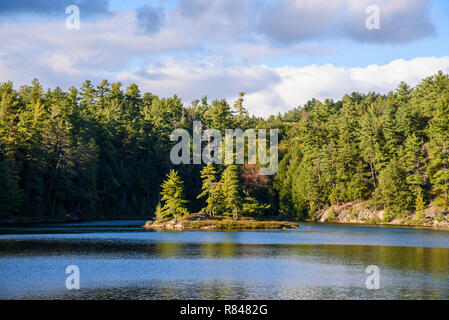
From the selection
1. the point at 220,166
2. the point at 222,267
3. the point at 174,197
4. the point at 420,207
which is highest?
the point at 220,166

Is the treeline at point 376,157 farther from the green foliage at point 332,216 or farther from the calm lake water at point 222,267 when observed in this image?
the calm lake water at point 222,267

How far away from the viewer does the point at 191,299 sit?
28.3m

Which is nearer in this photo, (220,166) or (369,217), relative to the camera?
(369,217)

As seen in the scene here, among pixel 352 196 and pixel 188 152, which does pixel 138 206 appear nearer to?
pixel 188 152

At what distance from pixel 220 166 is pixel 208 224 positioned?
41.1m

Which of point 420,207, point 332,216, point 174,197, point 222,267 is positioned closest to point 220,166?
point 332,216

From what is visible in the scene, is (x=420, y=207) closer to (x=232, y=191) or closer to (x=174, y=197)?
(x=232, y=191)

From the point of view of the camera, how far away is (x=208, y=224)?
8019 cm

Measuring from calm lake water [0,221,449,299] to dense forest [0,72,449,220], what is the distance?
28453 mm

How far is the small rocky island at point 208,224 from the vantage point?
79.6m

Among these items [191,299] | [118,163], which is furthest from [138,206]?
[191,299]

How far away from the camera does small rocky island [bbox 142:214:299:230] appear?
79.6 m

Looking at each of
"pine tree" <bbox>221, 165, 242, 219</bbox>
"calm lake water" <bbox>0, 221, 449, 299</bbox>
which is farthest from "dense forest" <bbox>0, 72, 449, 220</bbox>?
"calm lake water" <bbox>0, 221, 449, 299</bbox>
